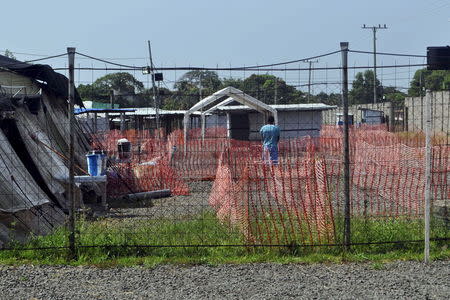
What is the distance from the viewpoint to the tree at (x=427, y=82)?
866 centimetres

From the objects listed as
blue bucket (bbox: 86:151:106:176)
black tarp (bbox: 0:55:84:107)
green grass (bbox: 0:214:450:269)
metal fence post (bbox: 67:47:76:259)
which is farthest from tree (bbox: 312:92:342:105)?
black tarp (bbox: 0:55:84:107)

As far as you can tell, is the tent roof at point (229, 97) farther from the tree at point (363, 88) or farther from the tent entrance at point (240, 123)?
the tent entrance at point (240, 123)

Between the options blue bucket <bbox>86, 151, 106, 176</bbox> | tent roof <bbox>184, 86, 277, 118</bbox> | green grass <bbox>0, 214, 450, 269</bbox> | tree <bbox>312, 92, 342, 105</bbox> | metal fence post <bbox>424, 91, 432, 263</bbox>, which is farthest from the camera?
blue bucket <bbox>86, 151, 106, 176</bbox>

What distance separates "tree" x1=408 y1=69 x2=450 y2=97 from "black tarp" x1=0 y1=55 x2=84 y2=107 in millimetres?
8167

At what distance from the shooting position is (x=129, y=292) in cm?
670

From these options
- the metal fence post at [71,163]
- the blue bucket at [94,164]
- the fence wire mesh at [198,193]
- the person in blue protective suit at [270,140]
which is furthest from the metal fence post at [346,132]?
the person in blue protective suit at [270,140]

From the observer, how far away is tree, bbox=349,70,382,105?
868 centimetres

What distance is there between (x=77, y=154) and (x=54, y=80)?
1.91 meters

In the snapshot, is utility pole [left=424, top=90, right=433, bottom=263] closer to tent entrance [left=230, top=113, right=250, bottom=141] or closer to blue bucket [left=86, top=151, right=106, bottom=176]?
blue bucket [left=86, top=151, right=106, bottom=176]

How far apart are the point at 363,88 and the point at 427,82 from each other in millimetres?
1033

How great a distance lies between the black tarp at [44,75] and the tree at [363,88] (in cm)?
748

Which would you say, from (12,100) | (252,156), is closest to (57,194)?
(12,100)

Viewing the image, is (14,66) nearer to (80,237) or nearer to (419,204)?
(80,237)

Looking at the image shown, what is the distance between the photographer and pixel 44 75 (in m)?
15.1
